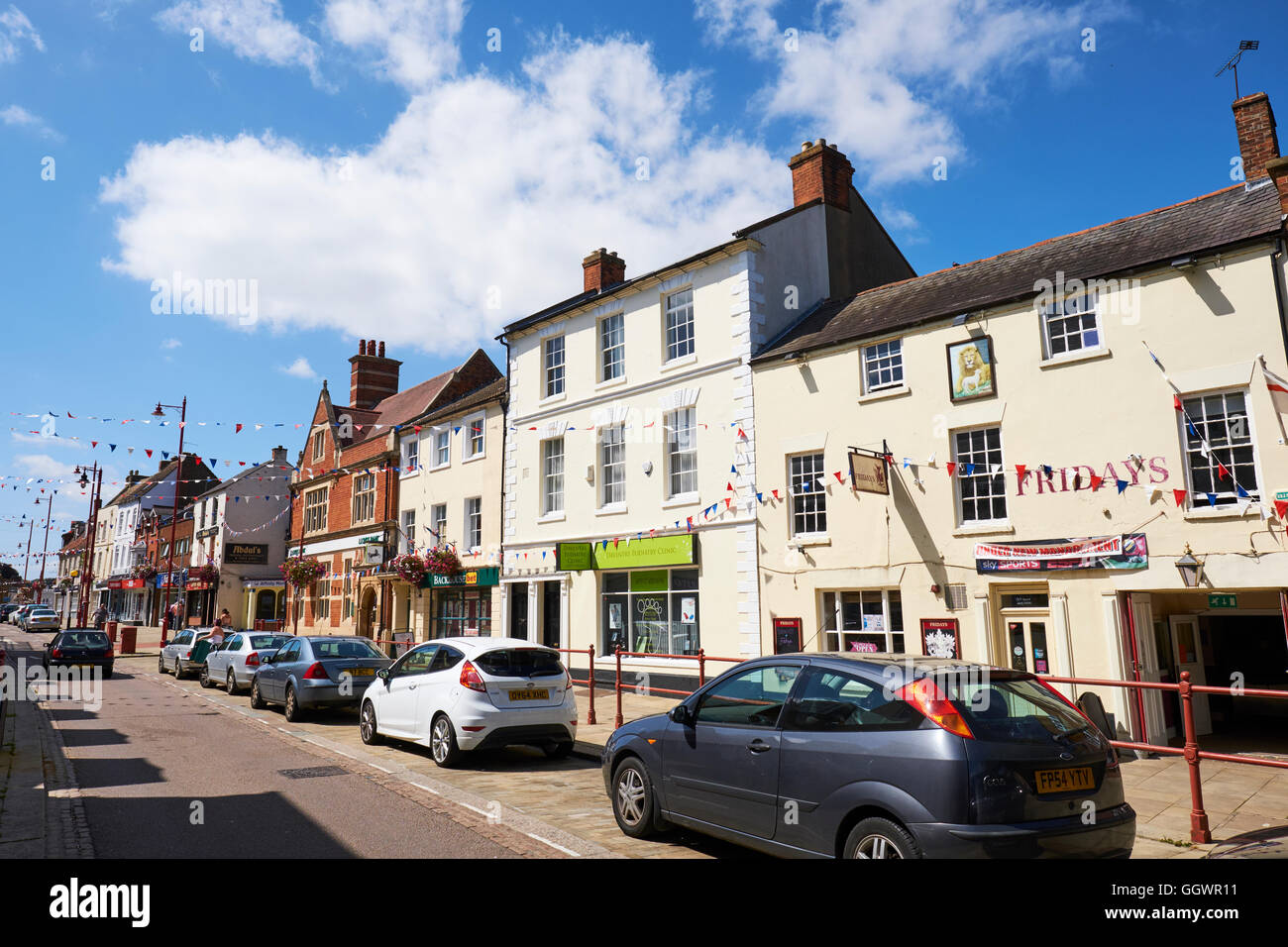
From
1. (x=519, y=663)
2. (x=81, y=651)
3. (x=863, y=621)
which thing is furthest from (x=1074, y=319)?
(x=81, y=651)

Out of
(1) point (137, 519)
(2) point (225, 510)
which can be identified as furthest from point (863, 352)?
(1) point (137, 519)

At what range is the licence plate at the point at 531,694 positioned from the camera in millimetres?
10250

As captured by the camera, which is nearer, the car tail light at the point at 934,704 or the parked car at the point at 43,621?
the car tail light at the point at 934,704

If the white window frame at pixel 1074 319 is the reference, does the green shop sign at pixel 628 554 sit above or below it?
below

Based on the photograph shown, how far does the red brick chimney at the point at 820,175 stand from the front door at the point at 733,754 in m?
15.8

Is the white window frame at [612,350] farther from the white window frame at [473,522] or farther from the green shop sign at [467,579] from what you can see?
the green shop sign at [467,579]

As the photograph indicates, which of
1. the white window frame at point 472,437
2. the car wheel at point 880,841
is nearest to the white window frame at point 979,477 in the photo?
the car wheel at point 880,841

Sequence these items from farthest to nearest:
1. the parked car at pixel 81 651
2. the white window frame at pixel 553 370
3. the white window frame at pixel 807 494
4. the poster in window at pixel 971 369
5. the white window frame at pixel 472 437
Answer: the white window frame at pixel 472 437, the parked car at pixel 81 651, the white window frame at pixel 553 370, the white window frame at pixel 807 494, the poster in window at pixel 971 369

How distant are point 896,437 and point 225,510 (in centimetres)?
4137

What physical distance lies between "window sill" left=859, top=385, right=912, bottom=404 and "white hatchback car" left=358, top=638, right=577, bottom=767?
7924 mm

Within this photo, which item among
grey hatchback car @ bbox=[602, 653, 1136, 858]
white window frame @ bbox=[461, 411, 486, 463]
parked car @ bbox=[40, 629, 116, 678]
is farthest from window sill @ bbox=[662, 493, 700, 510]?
parked car @ bbox=[40, 629, 116, 678]

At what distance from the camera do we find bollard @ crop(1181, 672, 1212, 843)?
647 centimetres
